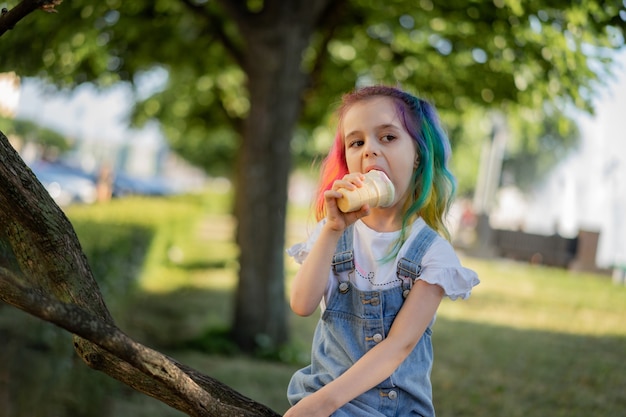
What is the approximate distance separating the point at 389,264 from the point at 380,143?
13.2 inches

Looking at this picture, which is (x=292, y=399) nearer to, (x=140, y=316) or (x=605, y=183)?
(x=140, y=316)

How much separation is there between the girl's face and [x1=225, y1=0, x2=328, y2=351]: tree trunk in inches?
249

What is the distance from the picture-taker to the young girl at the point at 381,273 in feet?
6.66

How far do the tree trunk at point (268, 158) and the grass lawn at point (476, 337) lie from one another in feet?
1.51

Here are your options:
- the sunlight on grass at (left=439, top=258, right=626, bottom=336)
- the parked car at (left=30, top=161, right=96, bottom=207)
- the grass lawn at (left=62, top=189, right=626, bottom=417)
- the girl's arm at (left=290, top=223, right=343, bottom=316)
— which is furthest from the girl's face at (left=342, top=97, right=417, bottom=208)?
the parked car at (left=30, top=161, right=96, bottom=207)

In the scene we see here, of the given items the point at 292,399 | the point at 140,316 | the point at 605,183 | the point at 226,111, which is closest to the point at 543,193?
the point at 605,183

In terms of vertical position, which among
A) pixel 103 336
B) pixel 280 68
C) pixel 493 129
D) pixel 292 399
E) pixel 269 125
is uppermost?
pixel 493 129

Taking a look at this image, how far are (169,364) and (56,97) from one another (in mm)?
9599

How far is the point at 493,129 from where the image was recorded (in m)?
23.0

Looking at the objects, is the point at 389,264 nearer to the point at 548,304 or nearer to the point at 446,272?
the point at 446,272

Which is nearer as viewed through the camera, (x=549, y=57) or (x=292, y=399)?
(x=292, y=399)

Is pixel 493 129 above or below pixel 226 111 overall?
above

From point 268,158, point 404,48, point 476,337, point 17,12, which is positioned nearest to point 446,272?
point 17,12

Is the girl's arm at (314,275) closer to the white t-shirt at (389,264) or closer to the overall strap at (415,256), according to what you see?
the white t-shirt at (389,264)
